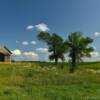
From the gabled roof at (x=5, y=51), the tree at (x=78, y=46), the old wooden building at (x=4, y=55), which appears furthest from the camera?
the gabled roof at (x=5, y=51)

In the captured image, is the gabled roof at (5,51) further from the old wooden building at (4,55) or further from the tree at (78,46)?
the tree at (78,46)

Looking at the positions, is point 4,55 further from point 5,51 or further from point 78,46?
point 78,46

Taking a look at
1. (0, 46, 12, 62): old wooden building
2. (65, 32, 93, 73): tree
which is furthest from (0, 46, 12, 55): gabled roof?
(65, 32, 93, 73): tree

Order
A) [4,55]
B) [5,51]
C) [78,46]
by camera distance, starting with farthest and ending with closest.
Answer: [5,51] < [4,55] < [78,46]

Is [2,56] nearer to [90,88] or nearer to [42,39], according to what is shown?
[42,39]

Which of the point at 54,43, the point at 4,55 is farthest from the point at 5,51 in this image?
the point at 54,43

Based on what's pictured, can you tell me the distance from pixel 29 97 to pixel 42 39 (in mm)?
76623

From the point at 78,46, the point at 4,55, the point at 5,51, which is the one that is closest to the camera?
the point at 78,46

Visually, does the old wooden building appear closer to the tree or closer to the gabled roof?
the gabled roof

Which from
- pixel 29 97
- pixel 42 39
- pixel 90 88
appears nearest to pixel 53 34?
pixel 42 39

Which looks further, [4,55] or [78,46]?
[4,55]

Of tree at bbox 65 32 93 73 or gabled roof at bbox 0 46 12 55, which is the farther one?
gabled roof at bbox 0 46 12 55

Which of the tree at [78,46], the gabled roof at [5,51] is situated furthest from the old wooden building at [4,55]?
the tree at [78,46]

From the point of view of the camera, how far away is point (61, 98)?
1934 centimetres
